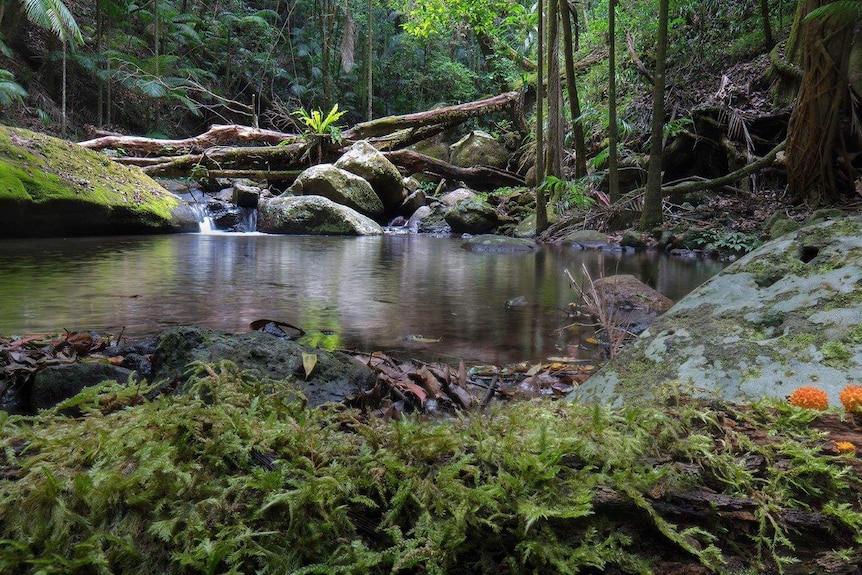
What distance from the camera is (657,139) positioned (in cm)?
1039

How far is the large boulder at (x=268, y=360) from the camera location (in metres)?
2.37

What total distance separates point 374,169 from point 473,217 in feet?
13.1

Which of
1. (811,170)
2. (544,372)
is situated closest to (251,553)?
(544,372)

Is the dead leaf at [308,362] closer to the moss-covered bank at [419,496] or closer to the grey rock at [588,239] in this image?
the moss-covered bank at [419,496]

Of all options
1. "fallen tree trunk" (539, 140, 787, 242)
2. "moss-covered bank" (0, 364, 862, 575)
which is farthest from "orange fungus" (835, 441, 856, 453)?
"fallen tree trunk" (539, 140, 787, 242)

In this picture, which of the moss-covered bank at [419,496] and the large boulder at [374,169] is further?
the large boulder at [374,169]

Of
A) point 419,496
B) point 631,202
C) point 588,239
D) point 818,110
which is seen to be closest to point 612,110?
point 631,202

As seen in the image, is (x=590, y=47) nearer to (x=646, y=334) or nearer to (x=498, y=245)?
(x=498, y=245)

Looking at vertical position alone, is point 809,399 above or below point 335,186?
below

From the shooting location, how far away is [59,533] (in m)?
0.76

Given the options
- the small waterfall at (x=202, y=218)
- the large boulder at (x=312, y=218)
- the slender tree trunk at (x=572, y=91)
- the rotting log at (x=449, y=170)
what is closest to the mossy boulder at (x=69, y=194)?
the small waterfall at (x=202, y=218)

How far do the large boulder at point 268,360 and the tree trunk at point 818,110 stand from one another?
9359mm

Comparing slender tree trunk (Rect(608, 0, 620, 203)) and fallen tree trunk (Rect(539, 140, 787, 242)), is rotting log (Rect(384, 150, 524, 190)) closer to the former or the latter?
fallen tree trunk (Rect(539, 140, 787, 242))

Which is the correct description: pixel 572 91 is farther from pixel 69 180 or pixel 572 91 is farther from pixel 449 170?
pixel 69 180
